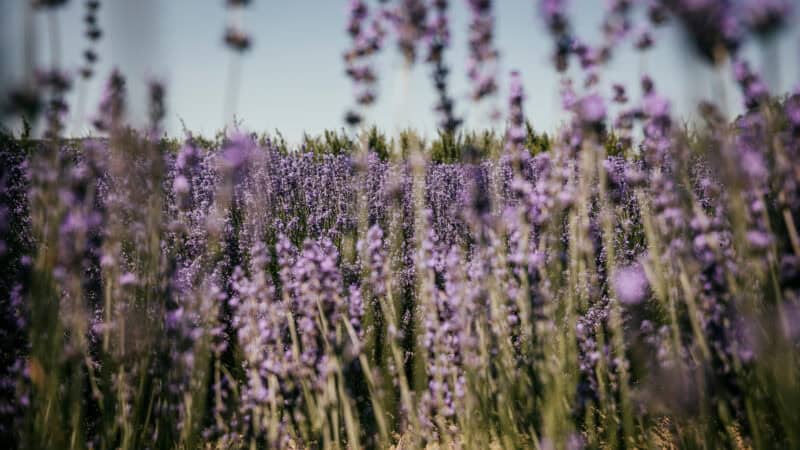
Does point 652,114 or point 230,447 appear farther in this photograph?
point 230,447

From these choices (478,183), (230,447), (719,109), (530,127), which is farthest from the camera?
(530,127)

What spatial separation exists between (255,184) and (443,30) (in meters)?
2.15

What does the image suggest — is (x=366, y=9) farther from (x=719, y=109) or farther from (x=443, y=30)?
(x=719, y=109)

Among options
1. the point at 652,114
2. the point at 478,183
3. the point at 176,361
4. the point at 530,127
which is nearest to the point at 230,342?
the point at 176,361

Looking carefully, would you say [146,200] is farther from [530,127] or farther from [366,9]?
[530,127]

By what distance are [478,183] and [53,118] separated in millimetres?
1345

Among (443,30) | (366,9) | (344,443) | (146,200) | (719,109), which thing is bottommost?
(344,443)

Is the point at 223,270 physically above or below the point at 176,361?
above

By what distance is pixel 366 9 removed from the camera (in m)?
1.95

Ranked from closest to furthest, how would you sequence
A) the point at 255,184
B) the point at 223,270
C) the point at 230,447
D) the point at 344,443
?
the point at 230,447 → the point at 344,443 → the point at 223,270 → the point at 255,184

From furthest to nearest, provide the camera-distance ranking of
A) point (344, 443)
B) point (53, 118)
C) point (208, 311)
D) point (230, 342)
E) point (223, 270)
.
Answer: point (223, 270) → point (230, 342) → point (344, 443) → point (208, 311) → point (53, 118)

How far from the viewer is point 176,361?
5.93ft

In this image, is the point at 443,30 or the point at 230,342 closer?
the point at 443,30

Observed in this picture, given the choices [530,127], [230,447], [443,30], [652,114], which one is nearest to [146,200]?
[230,447]
